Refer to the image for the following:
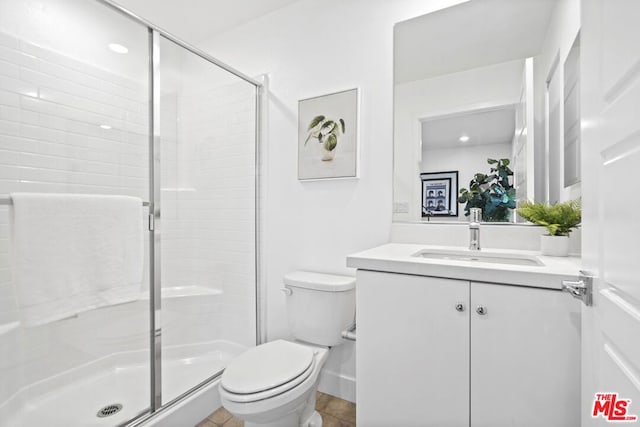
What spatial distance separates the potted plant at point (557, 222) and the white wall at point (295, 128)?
670 mm

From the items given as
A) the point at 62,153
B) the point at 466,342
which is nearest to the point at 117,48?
the point at 62,153

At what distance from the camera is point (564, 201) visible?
131 centimetres

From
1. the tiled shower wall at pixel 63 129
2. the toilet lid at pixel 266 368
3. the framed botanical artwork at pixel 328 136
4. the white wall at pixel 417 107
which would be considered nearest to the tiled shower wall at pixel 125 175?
the tiled shower wall at pixel 63 129

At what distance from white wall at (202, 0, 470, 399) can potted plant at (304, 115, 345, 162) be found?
13 centimetres

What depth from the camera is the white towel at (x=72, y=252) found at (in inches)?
45.4

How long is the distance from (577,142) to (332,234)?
1.18 metres

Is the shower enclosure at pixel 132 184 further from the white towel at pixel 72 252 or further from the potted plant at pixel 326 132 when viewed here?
the potted plant at pixel 326 132

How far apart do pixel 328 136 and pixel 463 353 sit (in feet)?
4.21

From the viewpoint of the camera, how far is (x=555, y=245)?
125 centimetres

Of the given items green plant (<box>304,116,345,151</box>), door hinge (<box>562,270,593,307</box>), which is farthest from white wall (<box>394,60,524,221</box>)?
door hinge (<box>562,270,593,307</box>)

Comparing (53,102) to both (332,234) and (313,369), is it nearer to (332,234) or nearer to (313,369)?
(332,234)

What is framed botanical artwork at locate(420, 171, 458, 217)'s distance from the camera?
5.20 ft

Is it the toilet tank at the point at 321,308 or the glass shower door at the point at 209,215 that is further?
the glass shower door at the point at 209,215

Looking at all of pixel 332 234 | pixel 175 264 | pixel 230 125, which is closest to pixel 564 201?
pixel 332 234
